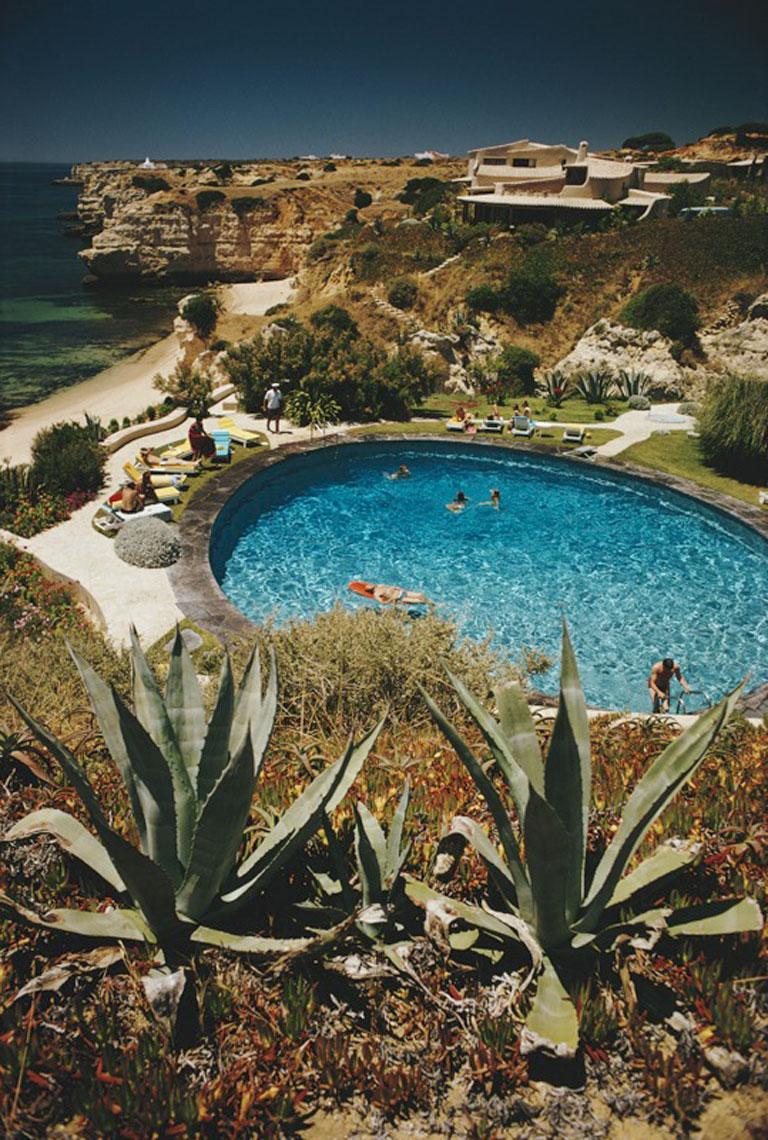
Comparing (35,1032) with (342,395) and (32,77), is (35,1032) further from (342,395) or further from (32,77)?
(342,395)

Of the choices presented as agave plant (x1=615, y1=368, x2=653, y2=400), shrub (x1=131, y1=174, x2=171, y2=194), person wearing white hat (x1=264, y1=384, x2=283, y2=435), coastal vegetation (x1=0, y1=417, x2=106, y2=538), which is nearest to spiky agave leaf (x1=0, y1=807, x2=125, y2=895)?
coastal vegetation (x1=0, y1=417, x2=106, y2=538)

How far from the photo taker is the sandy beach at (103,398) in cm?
2825

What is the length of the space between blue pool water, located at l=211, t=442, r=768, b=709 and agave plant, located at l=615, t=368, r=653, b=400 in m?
9.39

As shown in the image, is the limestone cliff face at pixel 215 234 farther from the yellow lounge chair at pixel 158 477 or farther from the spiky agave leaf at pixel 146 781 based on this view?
the spiky agave leaf at pixel 146 781

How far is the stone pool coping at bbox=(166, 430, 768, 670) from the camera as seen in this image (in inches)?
472

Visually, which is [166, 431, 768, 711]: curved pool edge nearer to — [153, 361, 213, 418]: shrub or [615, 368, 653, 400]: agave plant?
[153, 361, 213, 418]: shrub

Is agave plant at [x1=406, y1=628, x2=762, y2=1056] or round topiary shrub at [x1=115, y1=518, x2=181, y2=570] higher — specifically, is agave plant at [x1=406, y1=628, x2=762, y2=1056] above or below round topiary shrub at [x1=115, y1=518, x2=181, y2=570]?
above

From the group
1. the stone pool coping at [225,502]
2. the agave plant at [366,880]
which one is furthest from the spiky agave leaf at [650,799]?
the stone pool coping at [225,502]

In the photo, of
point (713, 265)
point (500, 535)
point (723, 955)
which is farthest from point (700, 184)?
point (723, 955)

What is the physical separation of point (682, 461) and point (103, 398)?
27.1 m

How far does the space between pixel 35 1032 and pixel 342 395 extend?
72.6 ft

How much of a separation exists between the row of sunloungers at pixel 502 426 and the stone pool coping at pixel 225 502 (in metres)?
0.93

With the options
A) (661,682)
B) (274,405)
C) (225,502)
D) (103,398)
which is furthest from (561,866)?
(103,398)

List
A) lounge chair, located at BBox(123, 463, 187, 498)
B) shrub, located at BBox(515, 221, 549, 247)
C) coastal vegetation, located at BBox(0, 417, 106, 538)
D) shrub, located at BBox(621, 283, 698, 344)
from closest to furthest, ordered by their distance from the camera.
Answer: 1. coastal vegetation, located at BBox(0, 417, 106, 538)
2. lounge chair, located at BBox(123, 463, 187, 498)
3. shrub, located at BBox(621, 283, 698, 344)
4. shrub, located at BBox(515, 221, 549, 247)
